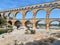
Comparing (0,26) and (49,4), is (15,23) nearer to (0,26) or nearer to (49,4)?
(0,26)

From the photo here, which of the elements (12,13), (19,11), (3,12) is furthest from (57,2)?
(3,12)

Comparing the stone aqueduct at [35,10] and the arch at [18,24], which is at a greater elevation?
the stone aqueduct at [35,10]

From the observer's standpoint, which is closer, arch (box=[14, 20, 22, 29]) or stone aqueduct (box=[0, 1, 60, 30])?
stone aqueduct (box=[0, 1, 60, 30])

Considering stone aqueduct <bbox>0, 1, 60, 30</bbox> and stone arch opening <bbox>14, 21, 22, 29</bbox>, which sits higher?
stone aqueduct <bbox>0, 1, 60, 30</bbox>

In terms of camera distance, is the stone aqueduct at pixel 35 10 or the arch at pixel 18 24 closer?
the stone aqueduct at pixel 35 10

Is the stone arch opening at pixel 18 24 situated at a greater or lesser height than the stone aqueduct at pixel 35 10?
lesser

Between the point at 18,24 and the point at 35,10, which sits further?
the point at 18,24

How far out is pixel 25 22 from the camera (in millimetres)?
57844

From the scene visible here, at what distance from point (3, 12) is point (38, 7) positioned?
2248 centimetres

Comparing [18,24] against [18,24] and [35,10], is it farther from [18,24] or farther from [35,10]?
[35,10]

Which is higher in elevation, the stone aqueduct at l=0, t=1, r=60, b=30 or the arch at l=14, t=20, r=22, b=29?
the stone aqueduct at l=0, t=1, r=60, b=30

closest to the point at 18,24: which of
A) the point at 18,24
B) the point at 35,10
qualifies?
the point at 18,24

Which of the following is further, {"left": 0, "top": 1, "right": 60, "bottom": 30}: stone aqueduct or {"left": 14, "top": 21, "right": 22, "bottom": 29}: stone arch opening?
{"left": 14, "top": 21, "right": 22, "bottom": 29}: stone arch opening

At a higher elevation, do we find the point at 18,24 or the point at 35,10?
the point at 35,10
